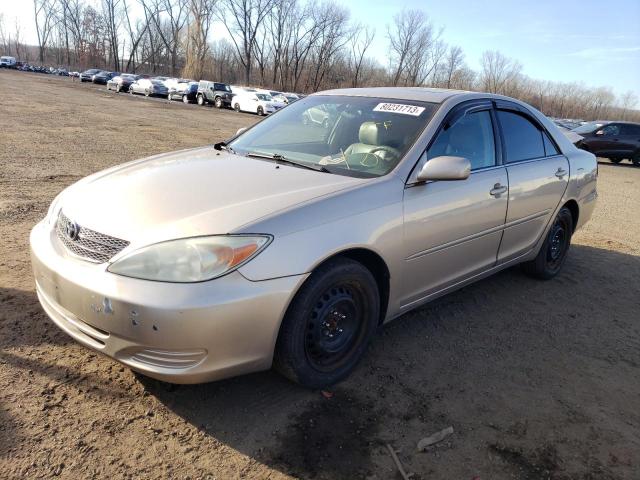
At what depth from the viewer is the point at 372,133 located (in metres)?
3.36

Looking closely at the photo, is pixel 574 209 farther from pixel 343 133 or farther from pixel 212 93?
pixel 212 93

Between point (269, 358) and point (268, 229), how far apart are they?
64cm

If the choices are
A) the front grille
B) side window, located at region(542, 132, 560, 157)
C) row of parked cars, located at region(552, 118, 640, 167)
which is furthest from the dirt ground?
row of parked cars, located at region(552, 118, 640, 167)

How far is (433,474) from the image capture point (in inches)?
87.9

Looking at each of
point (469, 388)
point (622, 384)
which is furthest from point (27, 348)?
point (622, 384)

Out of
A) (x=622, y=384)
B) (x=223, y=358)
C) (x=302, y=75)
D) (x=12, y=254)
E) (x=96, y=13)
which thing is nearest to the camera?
(x=223, y=358)

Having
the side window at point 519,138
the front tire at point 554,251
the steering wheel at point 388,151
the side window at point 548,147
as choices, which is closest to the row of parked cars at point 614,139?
the front tire at point 554,251

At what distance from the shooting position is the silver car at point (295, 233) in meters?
2.21

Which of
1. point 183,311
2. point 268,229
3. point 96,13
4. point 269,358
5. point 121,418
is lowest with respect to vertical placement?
point 121,418

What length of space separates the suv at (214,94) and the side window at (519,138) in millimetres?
33012

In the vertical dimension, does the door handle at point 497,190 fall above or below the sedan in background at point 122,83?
below

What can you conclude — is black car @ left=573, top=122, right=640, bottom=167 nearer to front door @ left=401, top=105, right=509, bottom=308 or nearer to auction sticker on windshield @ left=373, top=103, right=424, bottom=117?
front door @ left=401, top=105, right=509, bottom=308

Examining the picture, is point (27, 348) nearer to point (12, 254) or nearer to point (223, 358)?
point (223, 358)

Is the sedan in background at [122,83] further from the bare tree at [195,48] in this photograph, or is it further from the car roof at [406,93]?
the car roof at [406,93]
